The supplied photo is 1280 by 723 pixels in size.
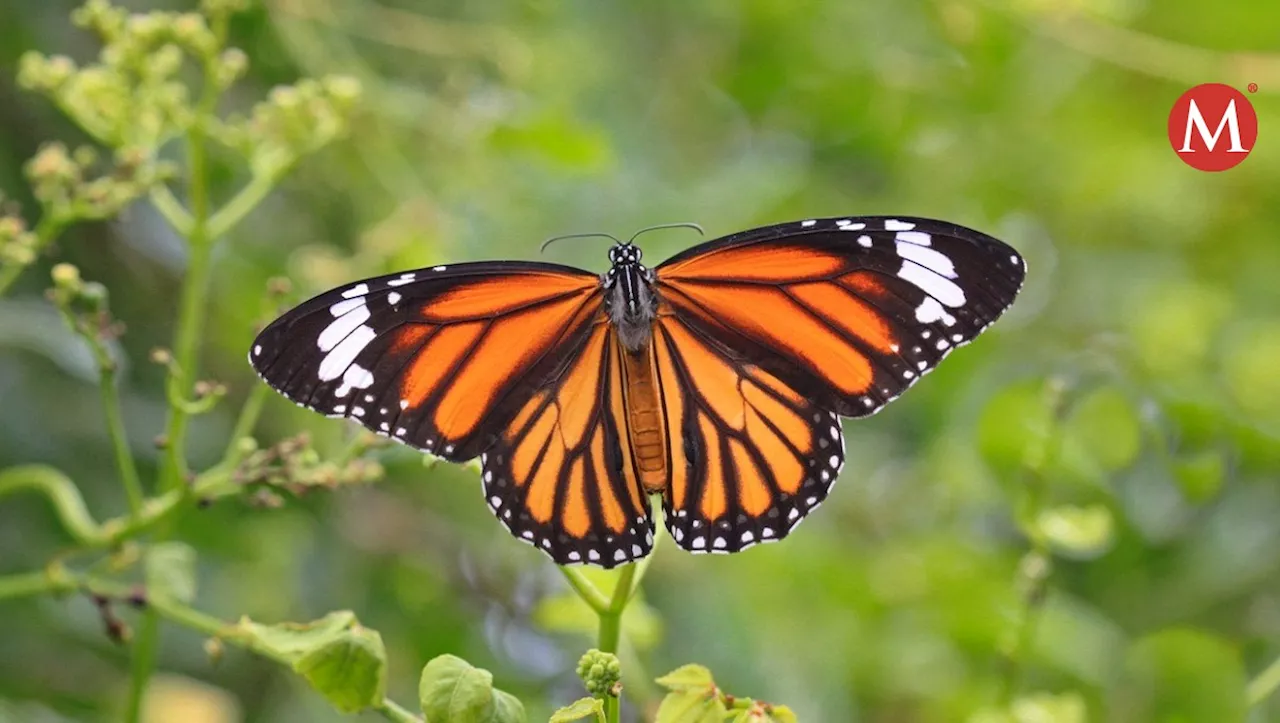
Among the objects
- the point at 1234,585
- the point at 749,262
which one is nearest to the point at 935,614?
the point at 1234,585

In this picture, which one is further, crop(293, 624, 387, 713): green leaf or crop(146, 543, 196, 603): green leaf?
crop(146, 543, 196, 603): green leaf

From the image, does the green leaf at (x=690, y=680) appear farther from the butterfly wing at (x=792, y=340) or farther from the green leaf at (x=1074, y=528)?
the green leaf at (x=1074, y=528)

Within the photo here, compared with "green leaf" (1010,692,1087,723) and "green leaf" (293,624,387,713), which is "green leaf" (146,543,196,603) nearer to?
"green leaf" (293,624,387,713)

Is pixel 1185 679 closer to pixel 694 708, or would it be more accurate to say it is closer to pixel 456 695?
pixel 694 708

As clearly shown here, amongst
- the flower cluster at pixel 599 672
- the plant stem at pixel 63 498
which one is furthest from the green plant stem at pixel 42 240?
the flower cluster at pixel 599 672

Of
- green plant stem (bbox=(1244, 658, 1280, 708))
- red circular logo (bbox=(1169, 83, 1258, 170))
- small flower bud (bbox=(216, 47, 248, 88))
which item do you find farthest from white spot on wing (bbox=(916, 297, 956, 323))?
red circular logo (bbox=(1169, 83, 1258, 170))

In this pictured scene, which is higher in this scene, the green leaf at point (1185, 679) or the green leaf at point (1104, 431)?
the green leaf at point (1104, 431)

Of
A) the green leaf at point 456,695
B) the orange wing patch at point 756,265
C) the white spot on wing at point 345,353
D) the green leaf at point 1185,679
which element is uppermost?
the orange wing patch at point 756,265
